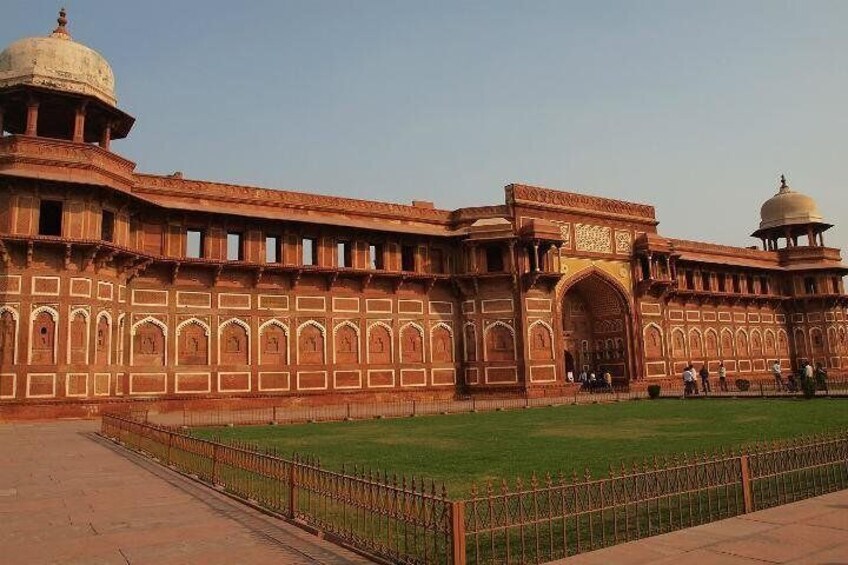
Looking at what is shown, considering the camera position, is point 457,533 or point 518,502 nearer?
point 457,533

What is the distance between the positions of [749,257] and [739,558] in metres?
39.1

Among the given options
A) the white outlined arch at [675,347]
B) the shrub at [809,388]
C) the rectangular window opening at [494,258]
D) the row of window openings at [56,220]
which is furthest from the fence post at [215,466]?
the white outlined arch at [675,347]

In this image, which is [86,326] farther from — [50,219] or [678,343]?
[678,343]

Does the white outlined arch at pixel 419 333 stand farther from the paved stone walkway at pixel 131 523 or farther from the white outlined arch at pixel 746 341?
the white outlined arch at pixel 746 341

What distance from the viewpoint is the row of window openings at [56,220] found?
66.6ft

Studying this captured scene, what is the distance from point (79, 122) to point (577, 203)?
2111cm

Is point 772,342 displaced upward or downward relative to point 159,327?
downward

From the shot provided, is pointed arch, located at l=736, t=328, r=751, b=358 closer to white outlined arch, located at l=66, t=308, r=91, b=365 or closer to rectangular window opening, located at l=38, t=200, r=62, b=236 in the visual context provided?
white outlined arch, located at l=66, t=308, r=91, b=365

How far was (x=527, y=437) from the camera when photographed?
44.2 feet

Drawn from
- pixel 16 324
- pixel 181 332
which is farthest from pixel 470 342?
pixel 16 324

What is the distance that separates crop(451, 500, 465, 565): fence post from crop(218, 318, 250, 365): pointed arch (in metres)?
19.5

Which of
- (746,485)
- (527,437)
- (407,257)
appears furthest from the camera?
(407,257)

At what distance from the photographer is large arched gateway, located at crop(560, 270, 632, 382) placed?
3200 cm

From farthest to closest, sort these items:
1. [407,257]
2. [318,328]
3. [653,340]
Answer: [653,340]
[407,257]
[318,328]
